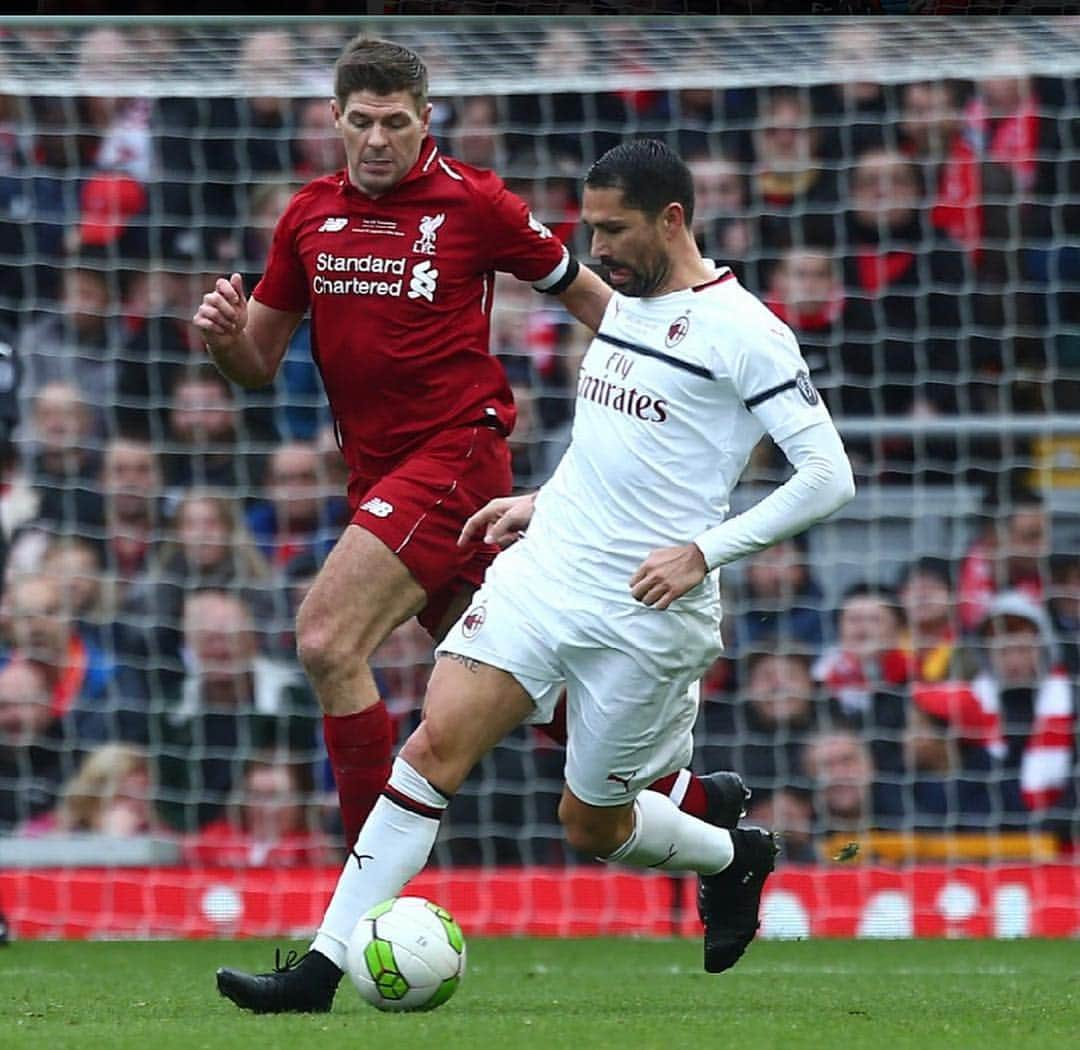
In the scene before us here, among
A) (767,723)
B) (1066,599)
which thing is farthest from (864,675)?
(1066,599)

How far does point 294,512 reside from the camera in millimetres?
9727

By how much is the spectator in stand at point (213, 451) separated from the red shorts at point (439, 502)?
150 inches

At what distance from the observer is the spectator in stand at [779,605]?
9.50 metres

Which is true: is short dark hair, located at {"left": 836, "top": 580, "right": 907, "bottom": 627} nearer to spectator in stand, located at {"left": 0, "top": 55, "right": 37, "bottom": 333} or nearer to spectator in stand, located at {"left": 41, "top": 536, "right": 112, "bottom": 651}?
spectator in stand, located at {"left": 41, "top": 536, "right": 112, "bottom": 651}

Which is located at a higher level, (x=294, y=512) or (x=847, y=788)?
(x=294, y=512)

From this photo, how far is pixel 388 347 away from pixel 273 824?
395 cm

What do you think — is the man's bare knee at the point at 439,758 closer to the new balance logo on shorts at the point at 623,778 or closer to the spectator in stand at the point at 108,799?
the new balance logo on shorts at the point at 623,778

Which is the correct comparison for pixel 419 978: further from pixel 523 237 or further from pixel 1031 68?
pixel 1031 68

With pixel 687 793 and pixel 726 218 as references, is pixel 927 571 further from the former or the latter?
pixel 687 793

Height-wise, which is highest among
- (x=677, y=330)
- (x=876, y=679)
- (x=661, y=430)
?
(x=677, y=330)

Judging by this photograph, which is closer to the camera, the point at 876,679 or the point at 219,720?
the point at 876,679

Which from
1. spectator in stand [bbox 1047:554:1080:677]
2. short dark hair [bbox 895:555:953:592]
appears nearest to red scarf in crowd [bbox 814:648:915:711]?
short dark hair [bbox 895:555:953:592]

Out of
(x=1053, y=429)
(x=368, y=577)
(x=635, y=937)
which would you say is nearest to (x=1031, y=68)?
(x=1053, y=429)

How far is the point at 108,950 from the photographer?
780cm
